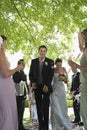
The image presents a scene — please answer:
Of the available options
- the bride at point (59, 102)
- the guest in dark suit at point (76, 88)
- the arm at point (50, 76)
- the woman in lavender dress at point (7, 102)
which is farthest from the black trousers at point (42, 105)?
the woman in lavender dress at point (7, 102)

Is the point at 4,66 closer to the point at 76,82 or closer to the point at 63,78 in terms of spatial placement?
the point at 63,78

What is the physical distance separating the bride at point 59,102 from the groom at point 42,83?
34cm

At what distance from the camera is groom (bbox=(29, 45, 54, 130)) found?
1088cm

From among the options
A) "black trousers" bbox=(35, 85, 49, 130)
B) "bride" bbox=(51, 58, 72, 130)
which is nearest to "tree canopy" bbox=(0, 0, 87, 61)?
"bride" bbox=(51, 58, 72, 130)

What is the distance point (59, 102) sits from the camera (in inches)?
457

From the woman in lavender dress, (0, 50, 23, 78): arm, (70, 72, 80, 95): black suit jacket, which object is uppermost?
(70, 72, 80, 95): black suit jacket

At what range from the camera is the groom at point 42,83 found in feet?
35.7

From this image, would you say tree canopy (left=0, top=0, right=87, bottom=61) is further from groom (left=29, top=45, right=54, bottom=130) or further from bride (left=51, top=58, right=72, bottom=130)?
groom (left=29, top=45, right=54, bottom=130)

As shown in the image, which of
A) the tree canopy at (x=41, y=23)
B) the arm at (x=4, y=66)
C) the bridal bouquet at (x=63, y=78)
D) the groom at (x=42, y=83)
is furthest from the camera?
→ the tree canopy at (x=41, y=23)

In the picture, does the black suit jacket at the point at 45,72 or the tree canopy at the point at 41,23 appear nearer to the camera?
the black suit jacket at the point at 45,72

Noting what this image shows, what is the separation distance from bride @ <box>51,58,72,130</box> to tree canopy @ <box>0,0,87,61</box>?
11.3ft

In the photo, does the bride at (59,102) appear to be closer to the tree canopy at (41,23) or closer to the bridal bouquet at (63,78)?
the bridal bouquet at (63,78)

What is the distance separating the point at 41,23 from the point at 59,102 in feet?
18.2

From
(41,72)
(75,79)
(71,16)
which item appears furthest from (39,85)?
(71,16)
